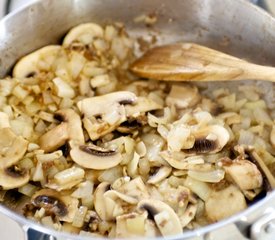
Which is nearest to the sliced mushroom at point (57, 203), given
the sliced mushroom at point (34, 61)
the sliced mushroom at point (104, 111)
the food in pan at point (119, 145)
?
the food in pan at point (119, 145)

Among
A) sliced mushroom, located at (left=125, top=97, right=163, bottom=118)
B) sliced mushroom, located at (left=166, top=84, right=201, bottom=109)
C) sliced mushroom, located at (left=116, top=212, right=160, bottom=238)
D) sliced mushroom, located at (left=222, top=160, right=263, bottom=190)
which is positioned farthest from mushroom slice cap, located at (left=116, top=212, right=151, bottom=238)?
sliced mushroom, located at (left=166, top=84, right=201, bottom=109)

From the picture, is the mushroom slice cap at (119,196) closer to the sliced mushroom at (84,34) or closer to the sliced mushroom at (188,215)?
the sliced mushroom at (188,215)

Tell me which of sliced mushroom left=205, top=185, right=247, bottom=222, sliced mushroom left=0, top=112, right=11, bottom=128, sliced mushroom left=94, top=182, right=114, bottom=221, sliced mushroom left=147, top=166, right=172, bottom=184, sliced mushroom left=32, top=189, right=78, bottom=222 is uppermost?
sliced mushroom left=0, top=112, right=11, bottom=128

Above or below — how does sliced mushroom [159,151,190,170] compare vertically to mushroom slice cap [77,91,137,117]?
below

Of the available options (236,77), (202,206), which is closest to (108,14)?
(236,77)

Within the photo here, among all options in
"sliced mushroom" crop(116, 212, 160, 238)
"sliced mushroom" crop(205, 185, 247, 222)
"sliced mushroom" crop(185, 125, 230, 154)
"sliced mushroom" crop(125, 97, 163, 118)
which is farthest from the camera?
"sliced mushroom" crop(125, 97, 163, 118)

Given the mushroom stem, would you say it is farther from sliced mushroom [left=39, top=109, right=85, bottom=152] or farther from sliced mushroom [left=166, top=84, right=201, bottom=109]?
sliced mushroom [left=39, top=109, right=85, bottom=152]

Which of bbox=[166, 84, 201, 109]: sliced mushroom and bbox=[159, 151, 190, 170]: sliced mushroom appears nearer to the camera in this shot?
bbox=[159, 151, 190, 170]: sliced mushroom
